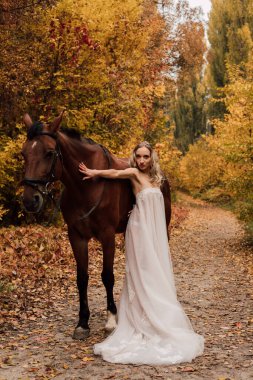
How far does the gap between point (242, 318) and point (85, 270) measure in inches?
89.2

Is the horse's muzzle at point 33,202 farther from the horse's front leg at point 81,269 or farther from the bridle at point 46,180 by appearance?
the horse's front leg at point 81,269

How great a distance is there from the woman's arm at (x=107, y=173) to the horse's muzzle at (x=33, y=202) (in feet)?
1.95

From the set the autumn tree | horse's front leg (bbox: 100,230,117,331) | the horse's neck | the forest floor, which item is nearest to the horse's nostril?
the horse's neck

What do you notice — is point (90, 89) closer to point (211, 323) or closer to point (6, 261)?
point (6, 261)

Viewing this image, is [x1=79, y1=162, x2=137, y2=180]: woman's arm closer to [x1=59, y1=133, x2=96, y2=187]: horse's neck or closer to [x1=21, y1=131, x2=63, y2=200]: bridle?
[x1=59, y1=133, x2=96, y2=187]: horse's neck

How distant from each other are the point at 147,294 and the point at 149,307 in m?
0.13

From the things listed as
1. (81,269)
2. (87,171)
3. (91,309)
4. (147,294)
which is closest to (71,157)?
(87,171)

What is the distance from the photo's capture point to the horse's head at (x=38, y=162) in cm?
399

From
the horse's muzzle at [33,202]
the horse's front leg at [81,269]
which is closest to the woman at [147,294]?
the horse's front leg at [81,269]

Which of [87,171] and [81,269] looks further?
[81,269]

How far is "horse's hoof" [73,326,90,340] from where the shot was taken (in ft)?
15.5

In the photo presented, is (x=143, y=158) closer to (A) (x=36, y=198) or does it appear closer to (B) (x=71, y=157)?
(B) (x=71, y=157)

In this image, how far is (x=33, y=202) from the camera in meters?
3.99

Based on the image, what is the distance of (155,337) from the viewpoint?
4184 mm
